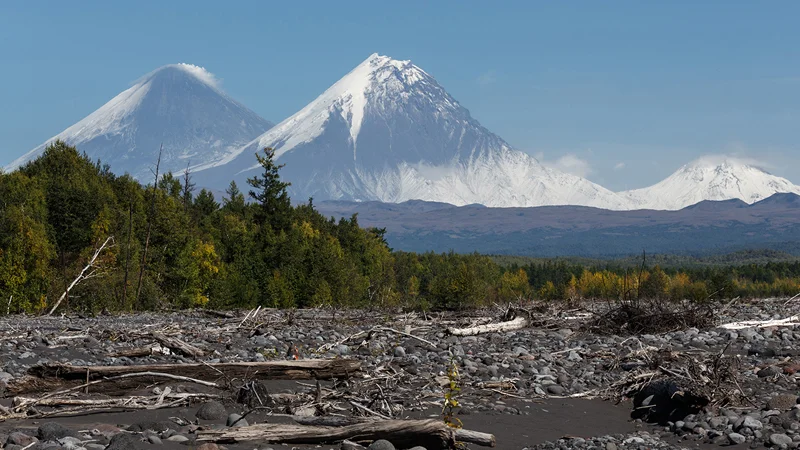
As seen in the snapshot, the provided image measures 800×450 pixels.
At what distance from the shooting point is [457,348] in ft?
53.8

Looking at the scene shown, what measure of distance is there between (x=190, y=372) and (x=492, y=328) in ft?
35.7

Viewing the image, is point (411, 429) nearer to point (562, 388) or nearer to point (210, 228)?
point (562, 388)

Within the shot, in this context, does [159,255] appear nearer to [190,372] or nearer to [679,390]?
[190,372]

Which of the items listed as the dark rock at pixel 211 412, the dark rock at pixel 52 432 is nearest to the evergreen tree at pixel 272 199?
the dark rock at pixel 211 412

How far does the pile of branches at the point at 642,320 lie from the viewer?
787 inches

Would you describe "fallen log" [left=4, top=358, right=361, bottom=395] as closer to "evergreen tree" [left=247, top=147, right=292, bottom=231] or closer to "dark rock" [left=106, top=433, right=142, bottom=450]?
"dark rock" [left=106, top=433, right=142, bottom=450]

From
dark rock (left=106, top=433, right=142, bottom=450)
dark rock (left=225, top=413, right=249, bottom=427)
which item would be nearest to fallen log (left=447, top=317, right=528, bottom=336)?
dark rock (left=225, top=413, right=249, bottom=427)

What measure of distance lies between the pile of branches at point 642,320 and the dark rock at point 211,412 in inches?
491

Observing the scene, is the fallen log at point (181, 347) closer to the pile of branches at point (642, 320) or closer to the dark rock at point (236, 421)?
the dark rock at point (236, 421)

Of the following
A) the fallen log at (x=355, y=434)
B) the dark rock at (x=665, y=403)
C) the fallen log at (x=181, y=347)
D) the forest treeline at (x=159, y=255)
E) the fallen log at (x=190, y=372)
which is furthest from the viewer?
the forest treeline at (x=159, y=255)

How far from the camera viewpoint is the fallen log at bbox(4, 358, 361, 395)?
406 inches

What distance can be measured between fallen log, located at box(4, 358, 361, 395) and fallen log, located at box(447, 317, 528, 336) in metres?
7.90

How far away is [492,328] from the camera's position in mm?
20641

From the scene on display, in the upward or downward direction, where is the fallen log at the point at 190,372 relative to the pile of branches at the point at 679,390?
upward
